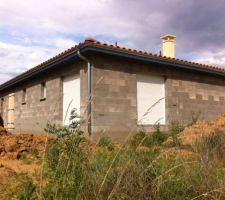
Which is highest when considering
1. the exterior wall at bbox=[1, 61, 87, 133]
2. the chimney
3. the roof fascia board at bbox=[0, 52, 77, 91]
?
the chimney

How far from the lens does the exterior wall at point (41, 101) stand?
13.3 meters

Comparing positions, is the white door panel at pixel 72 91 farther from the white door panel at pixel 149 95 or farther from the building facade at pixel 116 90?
the white door panel at pixel 149 95

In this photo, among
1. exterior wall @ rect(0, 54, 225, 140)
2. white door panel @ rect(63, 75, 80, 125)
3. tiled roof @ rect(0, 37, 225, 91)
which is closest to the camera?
tiled roof @ rect(0, 37, 225, 91)

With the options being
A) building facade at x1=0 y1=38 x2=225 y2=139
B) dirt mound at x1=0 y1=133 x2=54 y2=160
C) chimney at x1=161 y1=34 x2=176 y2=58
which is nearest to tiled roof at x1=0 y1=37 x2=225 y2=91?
building facade at x1=0 y1=38 x2=225 y2=139

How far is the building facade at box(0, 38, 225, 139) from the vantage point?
12141 millimetres

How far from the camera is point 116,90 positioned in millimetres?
12648

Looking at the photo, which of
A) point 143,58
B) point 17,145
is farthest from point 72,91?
point 17,145

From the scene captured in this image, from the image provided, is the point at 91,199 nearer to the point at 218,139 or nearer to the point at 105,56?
the point at 218,139

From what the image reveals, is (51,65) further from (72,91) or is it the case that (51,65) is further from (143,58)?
(143,58)

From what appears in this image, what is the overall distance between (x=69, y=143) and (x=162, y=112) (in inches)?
435

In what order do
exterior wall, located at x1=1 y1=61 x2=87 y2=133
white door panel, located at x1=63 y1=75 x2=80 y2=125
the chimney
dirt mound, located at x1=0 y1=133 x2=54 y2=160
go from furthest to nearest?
the chimney < exterior wall, located at x1=1 y1=61 x2=87 y2=133 < white door panel, located at x1=63 y1=75 x2=80 y2=125 < dirt mound, located at x1=0 y1=133 x2=54 y2=160

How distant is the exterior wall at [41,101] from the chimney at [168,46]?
6.25 meters

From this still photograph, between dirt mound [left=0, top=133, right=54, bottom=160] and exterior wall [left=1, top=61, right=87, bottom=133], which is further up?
exterior wall [left=1, top=61, right=87, bottom=133]

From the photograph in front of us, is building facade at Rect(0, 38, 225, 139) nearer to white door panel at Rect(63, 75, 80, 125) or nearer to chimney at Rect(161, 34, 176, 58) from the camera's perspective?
white door panel at Rect(63, 75, 80, 125)
